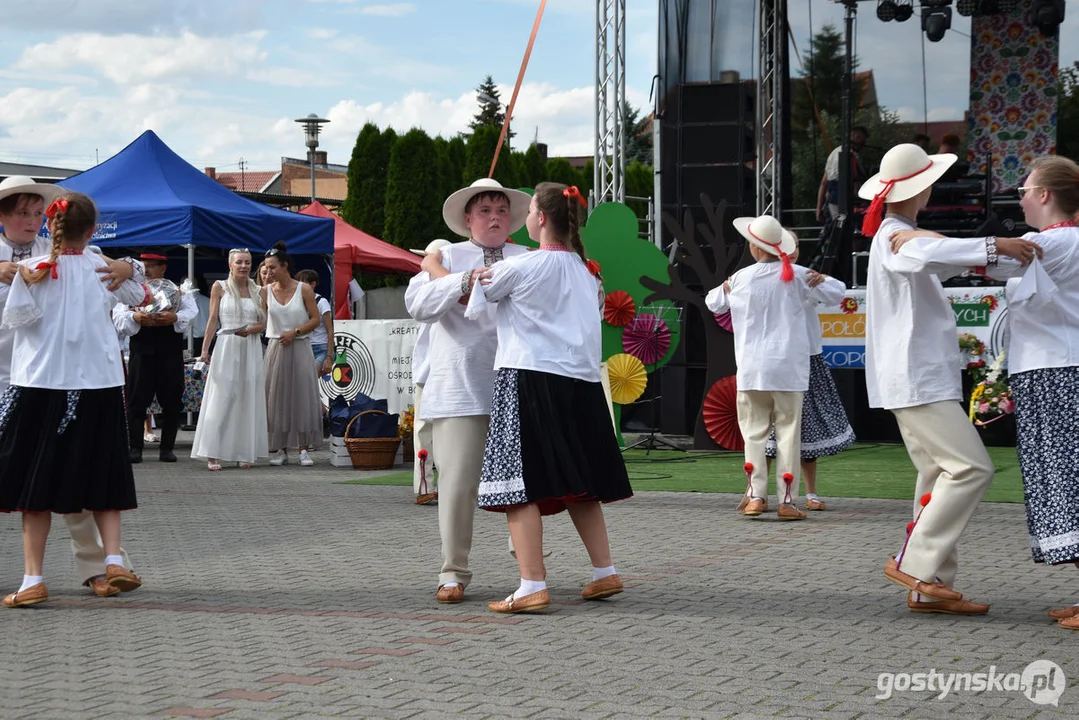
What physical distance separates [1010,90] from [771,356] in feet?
43.3

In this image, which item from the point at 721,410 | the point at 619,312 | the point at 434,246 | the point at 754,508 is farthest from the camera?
the point at 619,312

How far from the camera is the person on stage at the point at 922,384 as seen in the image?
559 cm

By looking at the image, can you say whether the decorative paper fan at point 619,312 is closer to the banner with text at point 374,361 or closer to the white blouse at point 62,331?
the banner with text at point 374,361

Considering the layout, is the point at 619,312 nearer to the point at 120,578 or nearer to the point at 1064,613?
the point at 120,578

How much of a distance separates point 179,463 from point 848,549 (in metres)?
7.91

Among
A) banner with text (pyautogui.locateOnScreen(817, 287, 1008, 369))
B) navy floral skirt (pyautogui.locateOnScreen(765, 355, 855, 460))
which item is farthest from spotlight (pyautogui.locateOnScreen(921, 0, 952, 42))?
navy floral skirt (pyautogui.locateOnScreen(765, 355, 855, 460))

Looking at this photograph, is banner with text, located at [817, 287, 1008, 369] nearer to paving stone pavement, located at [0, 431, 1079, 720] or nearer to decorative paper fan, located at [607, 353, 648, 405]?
decorative paper fan, located at [607, 353, 648, 405]

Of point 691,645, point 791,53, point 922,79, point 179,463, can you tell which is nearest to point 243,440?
point 179,463

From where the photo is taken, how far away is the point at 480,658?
4.98m

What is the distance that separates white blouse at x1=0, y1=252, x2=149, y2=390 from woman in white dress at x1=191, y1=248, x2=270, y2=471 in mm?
6250

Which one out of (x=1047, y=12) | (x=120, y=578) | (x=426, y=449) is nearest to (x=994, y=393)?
(x=426, y=449)

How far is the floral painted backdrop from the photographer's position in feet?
67.3

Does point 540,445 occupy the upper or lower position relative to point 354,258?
lower

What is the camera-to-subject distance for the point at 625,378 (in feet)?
41.4
